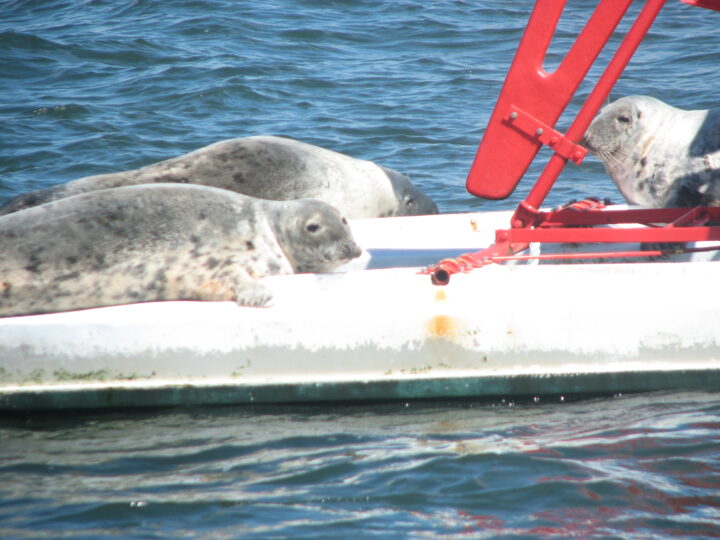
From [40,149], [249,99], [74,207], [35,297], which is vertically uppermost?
[249,99]

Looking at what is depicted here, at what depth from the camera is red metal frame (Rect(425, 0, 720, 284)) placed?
13.5 feet

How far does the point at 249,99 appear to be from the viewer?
385 inches

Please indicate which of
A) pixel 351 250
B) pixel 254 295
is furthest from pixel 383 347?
pixel 351 250

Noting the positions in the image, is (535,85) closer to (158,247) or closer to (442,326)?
(442,326)

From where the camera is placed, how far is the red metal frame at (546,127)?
162 inches

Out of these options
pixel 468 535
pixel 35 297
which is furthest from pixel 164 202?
pixel 468 535

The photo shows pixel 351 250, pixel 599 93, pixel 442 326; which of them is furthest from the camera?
pixel 351 250

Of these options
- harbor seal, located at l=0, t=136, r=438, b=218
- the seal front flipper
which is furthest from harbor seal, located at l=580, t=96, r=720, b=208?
the seal front flipper

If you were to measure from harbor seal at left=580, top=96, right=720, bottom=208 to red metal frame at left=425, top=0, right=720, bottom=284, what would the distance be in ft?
0.78

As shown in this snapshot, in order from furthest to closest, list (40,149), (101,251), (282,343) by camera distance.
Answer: (40,149)
(101,251)
(282,343)

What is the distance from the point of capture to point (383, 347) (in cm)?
386

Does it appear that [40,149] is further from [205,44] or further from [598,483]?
[598,483]

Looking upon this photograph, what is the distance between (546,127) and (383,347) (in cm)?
123

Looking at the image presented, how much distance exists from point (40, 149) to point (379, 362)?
5.48 meters
